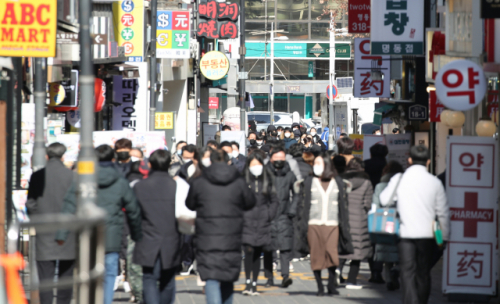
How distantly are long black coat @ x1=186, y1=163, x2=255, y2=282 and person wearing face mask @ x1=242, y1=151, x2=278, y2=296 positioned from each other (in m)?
2.24

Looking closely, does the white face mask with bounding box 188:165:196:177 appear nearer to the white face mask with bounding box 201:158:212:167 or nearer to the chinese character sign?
the white face mask with bounding box 201:158:212:167

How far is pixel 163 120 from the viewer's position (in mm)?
22891

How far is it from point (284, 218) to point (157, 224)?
3.49 m

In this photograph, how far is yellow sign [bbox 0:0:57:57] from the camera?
355 inches

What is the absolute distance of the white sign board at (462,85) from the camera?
912 centimetres

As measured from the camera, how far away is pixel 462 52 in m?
10.7

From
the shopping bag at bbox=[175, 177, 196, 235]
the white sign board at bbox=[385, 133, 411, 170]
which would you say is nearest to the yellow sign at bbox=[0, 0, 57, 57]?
the shopping bag at bbox=[175, 177, 196, 235]

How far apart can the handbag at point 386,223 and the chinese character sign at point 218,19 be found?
902 inches

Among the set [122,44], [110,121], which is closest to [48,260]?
[122,44]

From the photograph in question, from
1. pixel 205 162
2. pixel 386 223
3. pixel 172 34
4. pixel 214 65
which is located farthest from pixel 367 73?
pixel 214 65

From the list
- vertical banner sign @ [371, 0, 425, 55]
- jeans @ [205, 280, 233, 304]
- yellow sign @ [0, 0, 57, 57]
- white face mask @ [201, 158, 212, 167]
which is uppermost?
vertical banner sign @ [371, 0, 425, 55]

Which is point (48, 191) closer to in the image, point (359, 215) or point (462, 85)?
point (359, 215)

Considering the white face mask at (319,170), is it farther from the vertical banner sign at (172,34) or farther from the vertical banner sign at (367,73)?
the vertical banner sign at (172,34)

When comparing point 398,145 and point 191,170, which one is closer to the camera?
point 191,170
